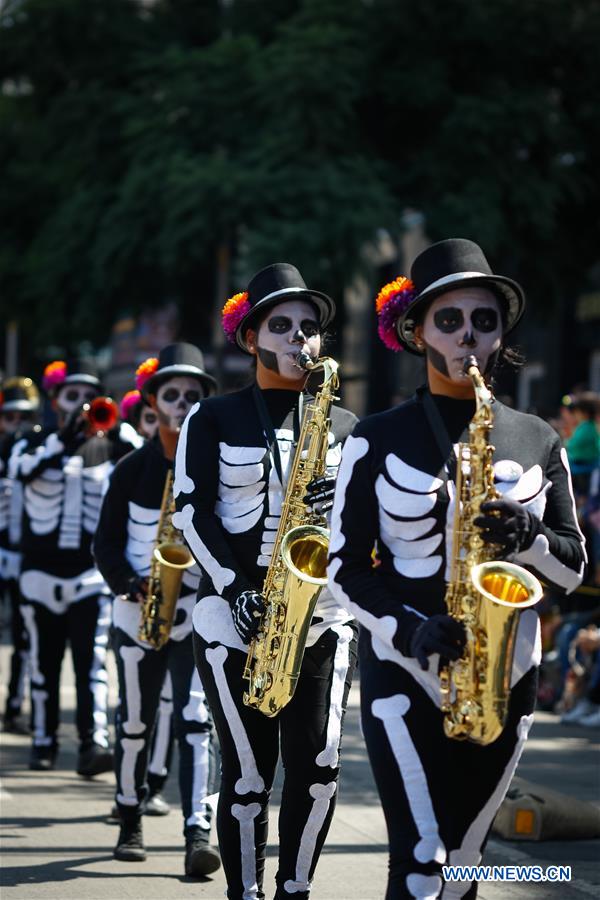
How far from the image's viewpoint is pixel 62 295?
68.3 ft

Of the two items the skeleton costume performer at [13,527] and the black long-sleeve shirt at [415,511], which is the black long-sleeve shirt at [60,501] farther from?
the black long-sleeve shirt at [415,511]

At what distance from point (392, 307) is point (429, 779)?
1458 mm

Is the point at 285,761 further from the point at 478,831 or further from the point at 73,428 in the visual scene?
the point at 73,428

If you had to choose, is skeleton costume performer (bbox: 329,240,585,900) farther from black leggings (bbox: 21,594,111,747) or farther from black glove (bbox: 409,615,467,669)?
black leggings (bbox: 21,594,111,747)

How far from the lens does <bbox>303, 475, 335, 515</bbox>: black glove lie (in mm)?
5215

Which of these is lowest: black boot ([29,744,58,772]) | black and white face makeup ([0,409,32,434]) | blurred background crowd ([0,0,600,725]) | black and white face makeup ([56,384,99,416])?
black boot ([29,744,58,772])

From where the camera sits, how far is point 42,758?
366 inches

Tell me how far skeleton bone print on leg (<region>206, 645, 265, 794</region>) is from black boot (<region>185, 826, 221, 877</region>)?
1.50m

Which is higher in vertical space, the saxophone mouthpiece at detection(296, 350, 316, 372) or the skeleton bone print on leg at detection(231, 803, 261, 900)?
the saxophone mouthpiece at detection(296, 350, 316, 372)

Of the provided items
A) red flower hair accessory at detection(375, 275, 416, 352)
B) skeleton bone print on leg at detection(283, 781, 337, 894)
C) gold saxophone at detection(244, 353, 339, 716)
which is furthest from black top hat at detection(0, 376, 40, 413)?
red flower hair accessory at detection(375, 275, 416, 352)

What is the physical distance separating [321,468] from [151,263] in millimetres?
14422

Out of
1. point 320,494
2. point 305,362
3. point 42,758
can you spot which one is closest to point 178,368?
point 305,362

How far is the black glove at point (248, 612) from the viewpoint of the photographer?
16.7 feet

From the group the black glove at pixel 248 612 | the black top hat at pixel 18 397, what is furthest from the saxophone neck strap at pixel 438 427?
the black top hat at pixel 18 397
